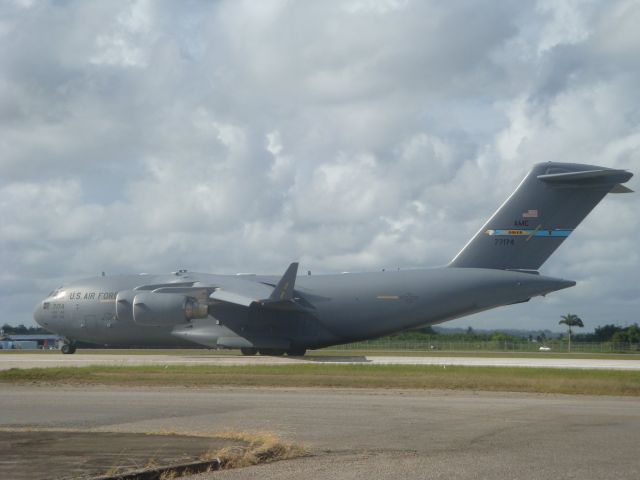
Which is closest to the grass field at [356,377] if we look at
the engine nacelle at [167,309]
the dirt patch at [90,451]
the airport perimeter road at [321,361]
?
the airport perimeter road at [321,361]

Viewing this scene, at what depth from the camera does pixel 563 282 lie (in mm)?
34844

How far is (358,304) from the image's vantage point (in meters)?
36.8

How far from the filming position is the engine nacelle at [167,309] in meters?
36.6

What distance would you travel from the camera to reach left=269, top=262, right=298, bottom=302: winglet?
3400 centimetres

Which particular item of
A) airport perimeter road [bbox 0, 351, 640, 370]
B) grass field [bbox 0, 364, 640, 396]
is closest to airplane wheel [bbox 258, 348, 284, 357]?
airport perimeter road [bbox 0, 351, 640, 370]

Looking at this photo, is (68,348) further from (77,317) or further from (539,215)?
(539,215)

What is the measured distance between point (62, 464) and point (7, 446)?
1.99m

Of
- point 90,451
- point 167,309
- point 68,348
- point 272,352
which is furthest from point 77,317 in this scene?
point 90,451

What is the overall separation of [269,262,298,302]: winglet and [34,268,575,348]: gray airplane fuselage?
2.11 metres

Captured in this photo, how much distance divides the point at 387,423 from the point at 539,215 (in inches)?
900

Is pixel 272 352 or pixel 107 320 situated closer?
pixel 272 352

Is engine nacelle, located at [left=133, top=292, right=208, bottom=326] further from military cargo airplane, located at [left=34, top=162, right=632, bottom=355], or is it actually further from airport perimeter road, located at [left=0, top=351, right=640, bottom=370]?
airport perimeter road, located at [left=0, top=351, right=640, bottom=370]

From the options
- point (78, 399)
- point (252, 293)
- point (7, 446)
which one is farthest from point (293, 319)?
point (7, 446)

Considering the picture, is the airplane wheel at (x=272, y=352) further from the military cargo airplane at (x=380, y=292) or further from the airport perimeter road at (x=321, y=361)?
the airport perimeter road at (x=321, y=361)
